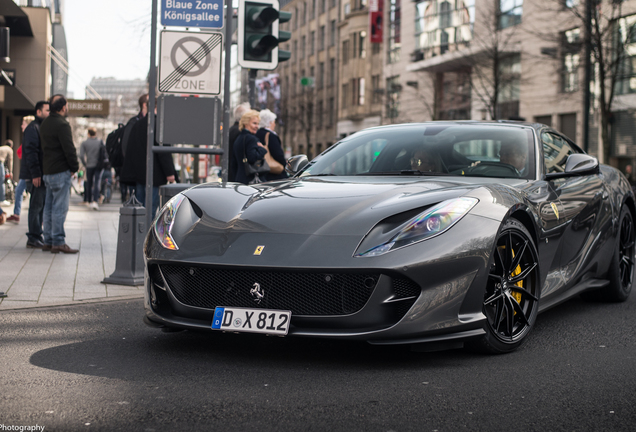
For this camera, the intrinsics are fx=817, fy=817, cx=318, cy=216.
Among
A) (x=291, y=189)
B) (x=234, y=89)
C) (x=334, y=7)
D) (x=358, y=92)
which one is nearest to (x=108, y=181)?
(x=291, y=189)

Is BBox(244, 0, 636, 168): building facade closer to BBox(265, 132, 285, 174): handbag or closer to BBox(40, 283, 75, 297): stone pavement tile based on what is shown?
BBox(265, 132, 285, 174): handbag

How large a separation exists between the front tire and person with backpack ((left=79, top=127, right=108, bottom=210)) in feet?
51.1

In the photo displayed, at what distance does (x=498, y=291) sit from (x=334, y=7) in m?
62.7

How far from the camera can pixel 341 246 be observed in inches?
154

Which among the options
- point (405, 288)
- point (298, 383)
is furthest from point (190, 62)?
point (298, 383)

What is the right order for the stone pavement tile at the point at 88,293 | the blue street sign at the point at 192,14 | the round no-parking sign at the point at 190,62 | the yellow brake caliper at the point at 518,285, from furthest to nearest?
the blue street sign at the point at 192,14, the round no-parking sign at the point at 190,62, the stone pavement tile at the point at 88,293, the yellow brake caliper at the point at 518,285

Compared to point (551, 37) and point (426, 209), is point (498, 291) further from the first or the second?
point (551, 37)

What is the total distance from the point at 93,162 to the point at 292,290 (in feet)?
52.9

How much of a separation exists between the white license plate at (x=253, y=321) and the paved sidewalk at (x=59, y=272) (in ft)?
8.72

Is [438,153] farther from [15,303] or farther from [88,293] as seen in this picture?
[15,303]

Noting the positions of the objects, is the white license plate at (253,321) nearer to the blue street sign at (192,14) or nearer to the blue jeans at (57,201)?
the blue street sign at (192,14)

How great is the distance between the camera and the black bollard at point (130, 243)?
7.28m

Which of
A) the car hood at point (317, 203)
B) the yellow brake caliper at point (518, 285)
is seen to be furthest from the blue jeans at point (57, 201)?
the yellow brake caliper at point (518, 285)

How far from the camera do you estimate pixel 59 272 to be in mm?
7965
